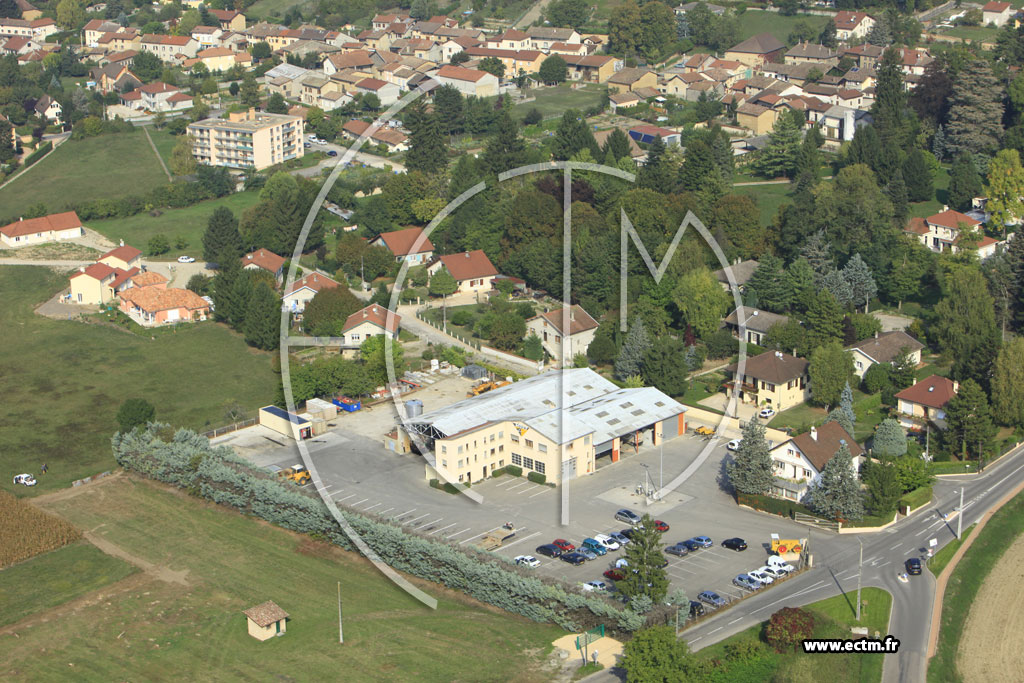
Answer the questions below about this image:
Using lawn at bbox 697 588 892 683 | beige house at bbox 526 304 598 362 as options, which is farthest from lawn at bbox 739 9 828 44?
lawn at bbox 697 588 892 683

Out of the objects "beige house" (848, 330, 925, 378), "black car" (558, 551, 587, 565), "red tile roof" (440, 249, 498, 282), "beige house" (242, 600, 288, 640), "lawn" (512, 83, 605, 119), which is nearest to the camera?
"beige house" (242, 600, 288, 640)

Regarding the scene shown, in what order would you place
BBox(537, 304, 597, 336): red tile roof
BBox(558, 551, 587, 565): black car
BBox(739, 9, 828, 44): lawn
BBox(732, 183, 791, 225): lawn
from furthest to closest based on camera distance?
BBox(739, 9, 828, 44): lawn, BBox(732, 183, 791, 225): lawn, BBox(537, 304, 597, 336): red tile roof, BBox(558, 551, 587, 565): black car

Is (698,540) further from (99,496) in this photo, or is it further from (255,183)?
(255,183)

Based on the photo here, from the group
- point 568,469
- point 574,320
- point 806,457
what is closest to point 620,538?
point 568,469

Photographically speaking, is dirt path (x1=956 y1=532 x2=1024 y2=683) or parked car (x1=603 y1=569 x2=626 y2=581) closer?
dirt path (x1=956 y1=532 x2=1024 y2=683)

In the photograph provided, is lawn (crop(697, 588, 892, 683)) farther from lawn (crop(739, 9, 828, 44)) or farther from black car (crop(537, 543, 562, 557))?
lawn (crop(739, 9, 828, 44))

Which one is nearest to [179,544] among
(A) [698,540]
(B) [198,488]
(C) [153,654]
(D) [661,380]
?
(B) [198,488]
